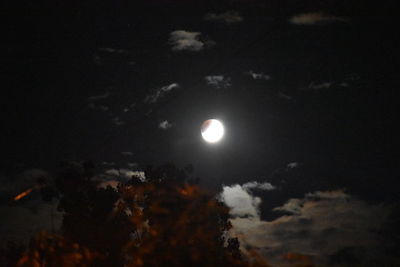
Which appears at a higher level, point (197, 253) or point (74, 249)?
point (74, 249)

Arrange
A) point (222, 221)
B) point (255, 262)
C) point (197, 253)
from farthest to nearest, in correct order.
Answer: point (222, 221)
point (197, 253)
point (255, 262)

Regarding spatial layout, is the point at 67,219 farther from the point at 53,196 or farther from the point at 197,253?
the point at 197,253

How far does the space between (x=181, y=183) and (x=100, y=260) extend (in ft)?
29.4

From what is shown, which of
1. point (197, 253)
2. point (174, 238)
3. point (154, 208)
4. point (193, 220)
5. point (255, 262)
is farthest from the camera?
point (154, 208)

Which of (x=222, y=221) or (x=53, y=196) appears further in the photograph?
(x=222, y=221)

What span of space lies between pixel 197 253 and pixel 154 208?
18.7m

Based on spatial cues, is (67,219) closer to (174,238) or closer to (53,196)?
(53,196)

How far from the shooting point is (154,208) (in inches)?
1190

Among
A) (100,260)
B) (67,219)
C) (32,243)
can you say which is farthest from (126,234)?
(32,243)

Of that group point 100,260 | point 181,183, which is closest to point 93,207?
point 100,260

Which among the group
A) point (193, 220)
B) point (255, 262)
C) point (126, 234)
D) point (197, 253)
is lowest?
point (255, 262)

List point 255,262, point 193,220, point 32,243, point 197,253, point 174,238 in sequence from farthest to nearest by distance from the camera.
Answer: point 32,243 < point 193,220 < point 174,238 < point 197,253 < point 255,262

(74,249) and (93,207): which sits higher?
(93,207)

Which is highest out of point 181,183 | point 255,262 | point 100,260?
point 181,183
